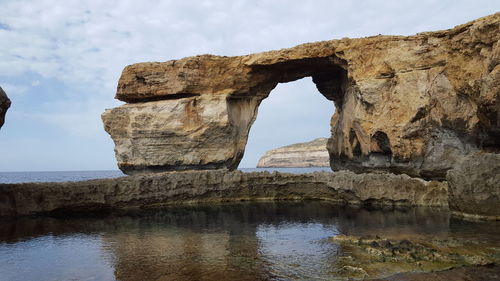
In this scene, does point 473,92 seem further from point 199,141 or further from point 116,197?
point 116,197

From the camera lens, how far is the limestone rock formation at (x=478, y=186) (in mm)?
15691

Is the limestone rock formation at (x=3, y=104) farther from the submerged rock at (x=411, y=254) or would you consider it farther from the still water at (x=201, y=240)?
the submerged rock at (x=411, y=254)

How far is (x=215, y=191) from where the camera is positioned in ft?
79.2

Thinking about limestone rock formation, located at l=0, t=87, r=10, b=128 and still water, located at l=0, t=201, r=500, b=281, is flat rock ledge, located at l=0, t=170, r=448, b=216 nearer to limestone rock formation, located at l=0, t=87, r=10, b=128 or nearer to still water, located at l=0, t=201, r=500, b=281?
still water, located at l=0, t=201, r=500, b=281

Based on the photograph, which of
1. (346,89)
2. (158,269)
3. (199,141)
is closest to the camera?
(158,269)

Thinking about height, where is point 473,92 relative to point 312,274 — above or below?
above

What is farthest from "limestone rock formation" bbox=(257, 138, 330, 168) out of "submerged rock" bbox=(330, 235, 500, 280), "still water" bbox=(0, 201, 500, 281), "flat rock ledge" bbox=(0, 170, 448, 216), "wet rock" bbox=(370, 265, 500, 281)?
"wet rock" bbox=(370, 265, 500, 281)

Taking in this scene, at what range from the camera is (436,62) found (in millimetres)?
22344

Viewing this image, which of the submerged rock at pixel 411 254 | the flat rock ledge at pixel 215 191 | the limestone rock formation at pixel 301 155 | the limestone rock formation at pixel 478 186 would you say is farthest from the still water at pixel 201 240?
the limestone rock formation at pixel 301 155

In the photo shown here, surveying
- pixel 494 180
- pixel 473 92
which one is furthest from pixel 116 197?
pixel 473 92

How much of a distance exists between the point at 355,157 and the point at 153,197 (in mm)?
14555

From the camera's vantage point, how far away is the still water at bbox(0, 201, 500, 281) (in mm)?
9312

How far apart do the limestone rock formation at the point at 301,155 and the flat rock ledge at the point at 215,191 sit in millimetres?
85369

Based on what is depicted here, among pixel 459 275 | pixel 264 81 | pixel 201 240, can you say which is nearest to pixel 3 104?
pixel 201 240
